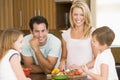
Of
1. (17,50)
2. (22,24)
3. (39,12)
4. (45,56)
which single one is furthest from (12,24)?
(17,50)

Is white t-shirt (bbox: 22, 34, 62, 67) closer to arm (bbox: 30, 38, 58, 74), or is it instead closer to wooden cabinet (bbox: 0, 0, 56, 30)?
arm (bbox: 30, 38, 58, 74)

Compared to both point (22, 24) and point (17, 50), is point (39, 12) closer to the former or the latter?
point (22, 24)

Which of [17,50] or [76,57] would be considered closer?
[17,50]

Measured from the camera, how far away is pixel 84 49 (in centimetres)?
261

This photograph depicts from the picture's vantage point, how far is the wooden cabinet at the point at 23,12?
15.1 ft

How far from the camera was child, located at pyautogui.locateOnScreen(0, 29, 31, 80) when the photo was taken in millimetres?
1979

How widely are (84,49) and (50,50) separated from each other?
327mm

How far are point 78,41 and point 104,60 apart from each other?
0.59 meters

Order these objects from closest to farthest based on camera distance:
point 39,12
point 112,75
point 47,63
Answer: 1. point 112,75
2. point 47,63
3. point 39,12

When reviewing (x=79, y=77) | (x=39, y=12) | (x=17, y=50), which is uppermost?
(x=39, y=12)

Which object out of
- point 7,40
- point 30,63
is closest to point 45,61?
point 30,63

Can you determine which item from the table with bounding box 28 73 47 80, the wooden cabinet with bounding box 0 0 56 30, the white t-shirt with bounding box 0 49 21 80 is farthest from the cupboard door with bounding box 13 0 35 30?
the white t-shirt with bounding box 0 49 21 80

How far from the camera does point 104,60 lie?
2.07m

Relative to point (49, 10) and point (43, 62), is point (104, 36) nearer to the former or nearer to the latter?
point (43, 62)
